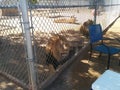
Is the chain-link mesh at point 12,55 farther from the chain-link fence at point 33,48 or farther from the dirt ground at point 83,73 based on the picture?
the dirt ground at point 83,73

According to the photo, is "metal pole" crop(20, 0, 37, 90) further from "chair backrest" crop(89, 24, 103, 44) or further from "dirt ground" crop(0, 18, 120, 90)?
"chair backrest" crop(89, 24, 103, 44)

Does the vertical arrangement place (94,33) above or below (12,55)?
above

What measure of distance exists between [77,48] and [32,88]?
7.72 feet

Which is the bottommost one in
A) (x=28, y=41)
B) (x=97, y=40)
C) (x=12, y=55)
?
(x=12, y=55)

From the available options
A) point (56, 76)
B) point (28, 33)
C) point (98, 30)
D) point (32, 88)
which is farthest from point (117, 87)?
point (98, 30)

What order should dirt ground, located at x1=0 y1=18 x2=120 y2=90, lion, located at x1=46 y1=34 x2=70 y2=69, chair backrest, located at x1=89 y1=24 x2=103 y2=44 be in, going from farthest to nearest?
1. chair backrest, located at x1=89 y1=24 x2=103 y2=44
2. lion, located at x1=46 y1=34 x2=70 y2=69
3. dirt ground, located at x1=0 y1=18 x2=120 y2=90

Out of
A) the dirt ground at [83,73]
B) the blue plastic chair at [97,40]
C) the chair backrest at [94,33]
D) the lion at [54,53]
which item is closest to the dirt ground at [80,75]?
the dirt ground at [83,73]

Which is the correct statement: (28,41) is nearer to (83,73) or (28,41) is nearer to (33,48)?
(33,48)

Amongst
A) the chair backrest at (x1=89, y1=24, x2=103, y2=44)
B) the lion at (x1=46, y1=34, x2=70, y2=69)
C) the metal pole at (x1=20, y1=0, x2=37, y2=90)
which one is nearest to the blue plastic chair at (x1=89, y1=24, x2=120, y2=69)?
the chair backrest at (x1=89, y1=24, x2=103, y2=44)

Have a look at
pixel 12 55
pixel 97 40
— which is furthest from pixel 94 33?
pixel 12 55

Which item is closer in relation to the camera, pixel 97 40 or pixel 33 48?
pixel 33 48

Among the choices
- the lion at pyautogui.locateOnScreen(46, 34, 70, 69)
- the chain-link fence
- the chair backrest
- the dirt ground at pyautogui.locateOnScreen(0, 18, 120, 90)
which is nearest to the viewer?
the chain-link fence

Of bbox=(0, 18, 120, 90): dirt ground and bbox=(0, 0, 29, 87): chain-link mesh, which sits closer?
bbox=(0, 0, 29, 87): chain-link mesh

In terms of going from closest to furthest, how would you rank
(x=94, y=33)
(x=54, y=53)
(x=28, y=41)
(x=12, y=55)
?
(x=28, y=41) < (x=54, y=53) < (x=94, y=33) < (x=12, y=55)
